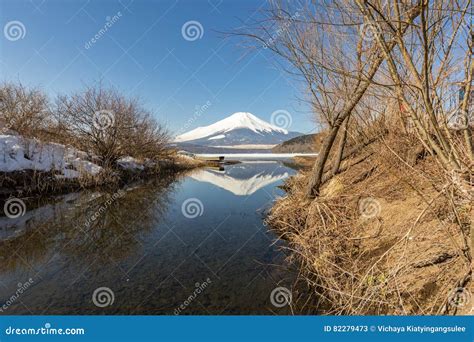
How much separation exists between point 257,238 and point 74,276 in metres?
3.92

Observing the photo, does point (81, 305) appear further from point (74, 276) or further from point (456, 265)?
point (456, 265)

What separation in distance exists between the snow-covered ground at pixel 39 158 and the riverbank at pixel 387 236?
10.4 m

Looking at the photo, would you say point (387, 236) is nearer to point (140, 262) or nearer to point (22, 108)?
point (140, 262)

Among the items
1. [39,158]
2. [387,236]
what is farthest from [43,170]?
[387,236]

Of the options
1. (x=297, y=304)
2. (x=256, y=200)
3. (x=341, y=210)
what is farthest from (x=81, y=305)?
(x=256, y=200)

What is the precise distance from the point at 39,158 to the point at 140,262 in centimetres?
972

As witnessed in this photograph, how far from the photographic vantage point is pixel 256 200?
11.0 metres

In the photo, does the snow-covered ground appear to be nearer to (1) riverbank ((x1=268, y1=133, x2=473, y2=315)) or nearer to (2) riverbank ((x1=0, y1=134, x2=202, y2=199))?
(2) riverbank ((x1=0, y1=134, x2=202, y2=199))

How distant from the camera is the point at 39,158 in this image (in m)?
11.4

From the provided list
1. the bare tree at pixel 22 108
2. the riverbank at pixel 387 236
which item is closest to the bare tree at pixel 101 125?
the bare tree at pixel 22 108

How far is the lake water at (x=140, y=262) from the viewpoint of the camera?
3.74 metres

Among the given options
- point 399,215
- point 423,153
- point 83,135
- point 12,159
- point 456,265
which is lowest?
point 12,159

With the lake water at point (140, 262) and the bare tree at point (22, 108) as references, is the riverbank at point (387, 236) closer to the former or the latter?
the lake water at point (140, 262)

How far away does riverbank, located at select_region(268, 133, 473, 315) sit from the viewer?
92.5 inches
